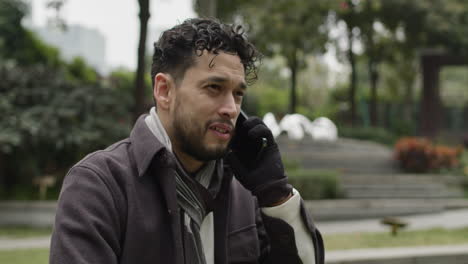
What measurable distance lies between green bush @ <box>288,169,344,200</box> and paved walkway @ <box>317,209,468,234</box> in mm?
911

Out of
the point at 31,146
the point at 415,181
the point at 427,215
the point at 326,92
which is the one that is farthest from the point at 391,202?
the point at 326,92

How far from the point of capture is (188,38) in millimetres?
1997

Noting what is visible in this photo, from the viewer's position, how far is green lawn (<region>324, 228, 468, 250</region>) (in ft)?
26.1

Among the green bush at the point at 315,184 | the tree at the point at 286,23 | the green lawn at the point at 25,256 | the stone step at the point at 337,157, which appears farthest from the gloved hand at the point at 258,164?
the stone step at the point at 337,157

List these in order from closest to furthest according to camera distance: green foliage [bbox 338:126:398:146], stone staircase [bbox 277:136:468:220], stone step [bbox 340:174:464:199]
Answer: stone staircase [bbox 277:136:468:220] → stone step [bbox 340:174:464:199] → green foliage [bbox 338:126:398:146]

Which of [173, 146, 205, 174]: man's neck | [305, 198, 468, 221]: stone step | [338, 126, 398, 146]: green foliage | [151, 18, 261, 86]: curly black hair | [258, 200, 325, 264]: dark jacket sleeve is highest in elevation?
[151, 18, 261, 86]: curly black hair

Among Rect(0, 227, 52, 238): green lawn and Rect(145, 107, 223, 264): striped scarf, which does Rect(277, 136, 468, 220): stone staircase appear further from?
Rect(145, 107, 223, 264): striped scarf

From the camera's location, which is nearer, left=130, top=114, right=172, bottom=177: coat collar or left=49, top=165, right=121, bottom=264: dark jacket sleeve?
left=49, top=165, right=121, bottom=264: dark jacket sleeve

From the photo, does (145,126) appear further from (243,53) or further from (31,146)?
(31,146)

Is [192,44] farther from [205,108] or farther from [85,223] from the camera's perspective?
[85,223]

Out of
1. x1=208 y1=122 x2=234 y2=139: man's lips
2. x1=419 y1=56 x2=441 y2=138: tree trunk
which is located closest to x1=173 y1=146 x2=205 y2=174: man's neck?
x1=208 y1=122 x2=234 y2=139: man's lips

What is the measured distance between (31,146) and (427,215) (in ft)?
27.8

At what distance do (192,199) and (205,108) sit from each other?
1.03 feet

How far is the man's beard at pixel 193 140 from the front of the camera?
1.98 metres
